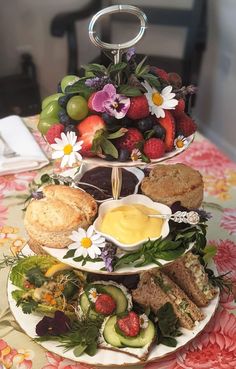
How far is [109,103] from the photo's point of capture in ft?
3.00

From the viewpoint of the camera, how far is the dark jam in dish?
114 centimetres

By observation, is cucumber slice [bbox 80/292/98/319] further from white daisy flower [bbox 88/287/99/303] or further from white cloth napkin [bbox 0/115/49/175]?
white cloth napkin [bbox 0/115/49/175]

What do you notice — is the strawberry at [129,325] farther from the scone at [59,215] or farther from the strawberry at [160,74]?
the strawberry at [160,74]

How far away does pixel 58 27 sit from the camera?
10.5 ft

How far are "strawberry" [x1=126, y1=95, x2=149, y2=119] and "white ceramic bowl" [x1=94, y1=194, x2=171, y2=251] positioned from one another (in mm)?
202

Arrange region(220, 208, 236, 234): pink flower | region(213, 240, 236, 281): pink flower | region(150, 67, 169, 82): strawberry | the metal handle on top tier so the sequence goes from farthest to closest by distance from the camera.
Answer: region(220, 208, 236, 234): pink flower → region(213, 240, 236, 281): pink flower → region(150, 67, 169, 82): strawberry → the metal handle on top tier

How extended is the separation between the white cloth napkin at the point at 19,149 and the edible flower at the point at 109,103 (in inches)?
31.7

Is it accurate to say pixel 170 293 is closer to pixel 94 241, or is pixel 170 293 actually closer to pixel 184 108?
pixel 94 241

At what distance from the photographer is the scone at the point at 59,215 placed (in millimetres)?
999

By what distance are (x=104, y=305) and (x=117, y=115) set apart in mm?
392

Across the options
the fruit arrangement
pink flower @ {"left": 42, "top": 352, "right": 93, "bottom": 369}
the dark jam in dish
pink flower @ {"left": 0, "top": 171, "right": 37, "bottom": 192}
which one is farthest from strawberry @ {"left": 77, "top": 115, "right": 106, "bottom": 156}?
pink flower @ {"left": 0, "top": 171, "right": 37, "bottom": 192}

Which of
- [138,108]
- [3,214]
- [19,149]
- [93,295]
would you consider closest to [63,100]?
[138,108]

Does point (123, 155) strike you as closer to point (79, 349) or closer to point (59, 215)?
point (59, 215)

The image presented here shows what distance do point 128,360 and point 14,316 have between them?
274mm
